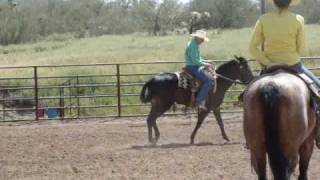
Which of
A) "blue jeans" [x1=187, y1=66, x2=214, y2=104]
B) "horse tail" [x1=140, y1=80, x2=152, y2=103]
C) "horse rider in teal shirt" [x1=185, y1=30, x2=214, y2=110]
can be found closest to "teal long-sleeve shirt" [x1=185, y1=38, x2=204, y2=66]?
"horse rider in teal shirt" [x1=185, y1=30, x2=214, y2=110]

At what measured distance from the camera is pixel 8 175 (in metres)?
8.98

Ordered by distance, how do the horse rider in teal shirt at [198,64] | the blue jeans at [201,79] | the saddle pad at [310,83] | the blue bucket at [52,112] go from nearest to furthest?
the saddle pad at [310,83], the horse rider in teal shirt at [198,64], the blue jeans at [201,79], the blue bucket at [52,112]

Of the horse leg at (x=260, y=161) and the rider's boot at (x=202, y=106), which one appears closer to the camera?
the horse leg at (x=260, y=161)

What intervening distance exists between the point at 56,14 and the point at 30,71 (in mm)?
53245

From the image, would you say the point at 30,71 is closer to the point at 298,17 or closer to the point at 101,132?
the point at 101,132

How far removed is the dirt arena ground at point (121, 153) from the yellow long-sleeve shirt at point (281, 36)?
236 centimetres

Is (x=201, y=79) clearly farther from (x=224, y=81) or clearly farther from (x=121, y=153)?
(x=121, y=153)

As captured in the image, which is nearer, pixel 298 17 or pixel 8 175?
pixel 298 17

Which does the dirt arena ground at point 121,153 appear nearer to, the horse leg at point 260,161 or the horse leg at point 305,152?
the horse leg at point 305,152

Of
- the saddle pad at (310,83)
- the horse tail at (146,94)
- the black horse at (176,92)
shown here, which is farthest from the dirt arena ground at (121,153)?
the saddle pad at (310,83)

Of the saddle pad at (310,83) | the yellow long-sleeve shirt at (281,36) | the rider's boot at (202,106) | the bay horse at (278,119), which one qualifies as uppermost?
the yellow long-sleeve shirt at (281,36)

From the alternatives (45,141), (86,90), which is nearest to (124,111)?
(86,90)

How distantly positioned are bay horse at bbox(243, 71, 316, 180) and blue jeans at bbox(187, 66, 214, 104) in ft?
20.8

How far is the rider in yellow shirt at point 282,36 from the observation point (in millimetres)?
6156
